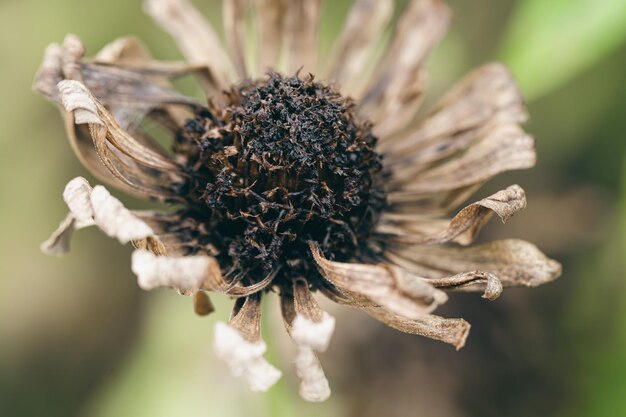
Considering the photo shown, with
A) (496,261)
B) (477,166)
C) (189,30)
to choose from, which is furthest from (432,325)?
(189,30)

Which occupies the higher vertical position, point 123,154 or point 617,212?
point 617,212

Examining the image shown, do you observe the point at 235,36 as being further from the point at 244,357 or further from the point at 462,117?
the point at 244,357

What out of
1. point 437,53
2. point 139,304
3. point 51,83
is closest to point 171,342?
point 139,304

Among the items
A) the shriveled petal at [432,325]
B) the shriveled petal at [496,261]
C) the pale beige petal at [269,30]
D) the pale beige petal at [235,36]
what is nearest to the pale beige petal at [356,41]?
the pale beige petal at [269,30]

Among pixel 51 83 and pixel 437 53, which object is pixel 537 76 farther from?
pixel 51 83

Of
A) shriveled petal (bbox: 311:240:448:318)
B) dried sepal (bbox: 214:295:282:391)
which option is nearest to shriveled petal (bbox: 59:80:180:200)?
dried sepal (bbox: 214:295:282:391)

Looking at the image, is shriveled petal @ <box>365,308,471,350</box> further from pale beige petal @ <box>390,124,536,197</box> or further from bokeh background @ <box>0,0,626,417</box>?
bokeh background @ <box>0,0,626,417</box>

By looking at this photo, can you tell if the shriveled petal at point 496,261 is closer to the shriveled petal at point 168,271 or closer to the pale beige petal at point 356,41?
the pale beige petal at point 356,41
